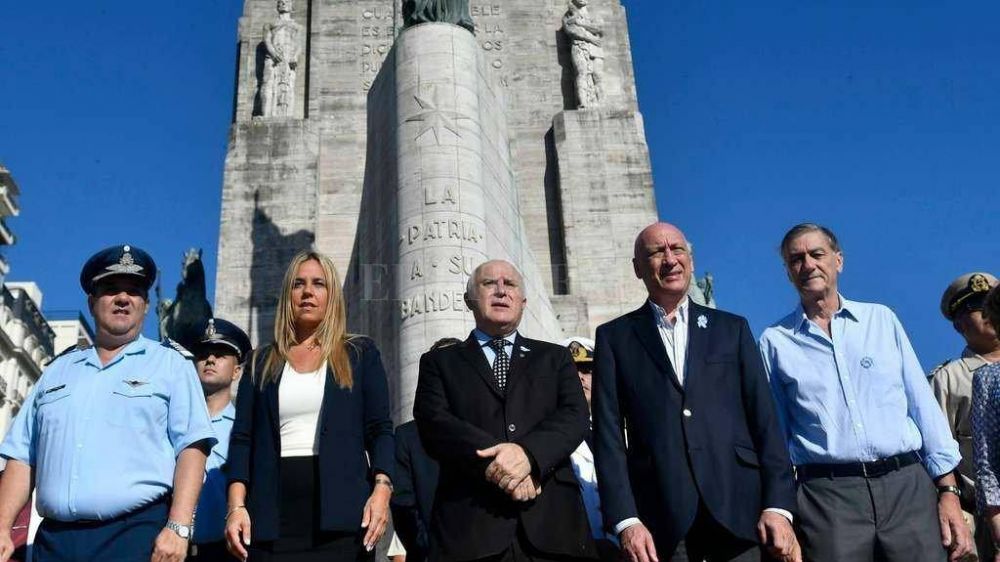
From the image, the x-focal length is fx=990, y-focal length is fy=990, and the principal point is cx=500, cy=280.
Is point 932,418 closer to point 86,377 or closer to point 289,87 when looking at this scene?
point 86,377

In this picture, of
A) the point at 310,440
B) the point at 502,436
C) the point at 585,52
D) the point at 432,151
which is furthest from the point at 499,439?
the point at 585,52

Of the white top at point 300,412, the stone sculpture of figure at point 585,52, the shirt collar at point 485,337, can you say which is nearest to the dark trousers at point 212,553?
the white top at point 300,412

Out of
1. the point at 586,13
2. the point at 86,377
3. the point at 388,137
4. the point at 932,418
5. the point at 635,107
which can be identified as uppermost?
the point at 586,13

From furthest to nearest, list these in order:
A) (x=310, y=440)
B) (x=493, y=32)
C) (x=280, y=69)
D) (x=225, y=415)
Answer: (x=493, y=32) < (x=280, y=69) < (x=225, y=415) < (x=310, y=440)

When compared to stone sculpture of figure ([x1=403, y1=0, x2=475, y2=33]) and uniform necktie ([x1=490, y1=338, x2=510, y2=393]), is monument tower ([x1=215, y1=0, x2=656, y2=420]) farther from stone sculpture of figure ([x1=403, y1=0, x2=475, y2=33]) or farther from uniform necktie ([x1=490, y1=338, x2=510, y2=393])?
uniform necktie ([x1=490, y1=338, x2=510, y2=393])

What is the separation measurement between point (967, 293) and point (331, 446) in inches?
153

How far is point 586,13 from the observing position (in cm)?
1756

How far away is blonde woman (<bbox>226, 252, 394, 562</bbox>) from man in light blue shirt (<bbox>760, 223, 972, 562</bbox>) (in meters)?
1.88

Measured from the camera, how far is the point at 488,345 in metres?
4.51

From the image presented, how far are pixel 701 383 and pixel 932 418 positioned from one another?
1193mm

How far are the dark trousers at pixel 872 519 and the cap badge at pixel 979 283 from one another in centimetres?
185

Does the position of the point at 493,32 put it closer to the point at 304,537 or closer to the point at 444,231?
the point at 444,231

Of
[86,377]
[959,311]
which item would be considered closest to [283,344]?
[86,377]

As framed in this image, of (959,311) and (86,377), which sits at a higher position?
(959,311)
